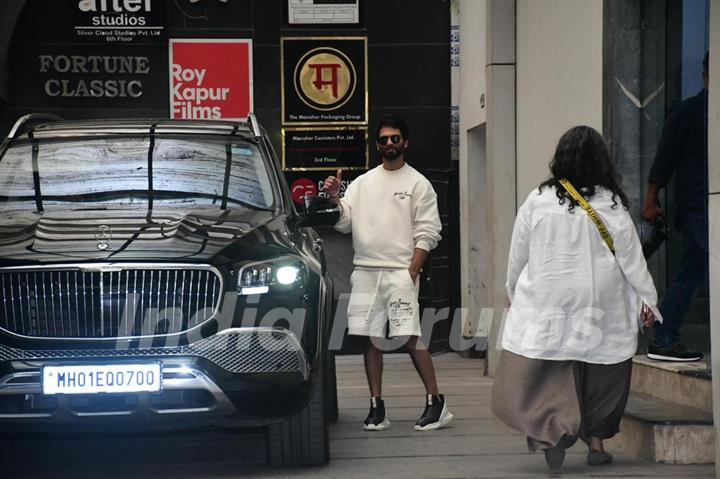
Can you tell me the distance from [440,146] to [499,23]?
4646mm

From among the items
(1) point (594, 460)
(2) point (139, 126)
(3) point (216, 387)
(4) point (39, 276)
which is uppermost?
(2) point (139, 126)

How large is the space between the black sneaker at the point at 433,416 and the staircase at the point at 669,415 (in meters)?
1.17

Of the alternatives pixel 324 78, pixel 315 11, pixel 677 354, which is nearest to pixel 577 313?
pixel 677 354

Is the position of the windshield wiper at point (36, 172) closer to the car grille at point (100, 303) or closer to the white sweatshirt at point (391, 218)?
the car grille at point (100, 303)

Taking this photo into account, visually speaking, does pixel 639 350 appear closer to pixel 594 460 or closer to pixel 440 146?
pixel 594 460

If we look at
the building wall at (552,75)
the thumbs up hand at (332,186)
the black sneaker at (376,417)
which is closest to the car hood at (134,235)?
→ the thumbs up hand at (332,186)

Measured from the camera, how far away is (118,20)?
16906 millimetres

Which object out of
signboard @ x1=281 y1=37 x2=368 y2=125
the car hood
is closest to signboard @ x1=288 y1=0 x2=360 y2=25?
signboard @ x1=281 y1=37 x2=368 y2=125

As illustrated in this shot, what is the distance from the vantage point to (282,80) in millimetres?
17234

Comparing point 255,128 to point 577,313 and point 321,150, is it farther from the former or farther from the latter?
point 321,150

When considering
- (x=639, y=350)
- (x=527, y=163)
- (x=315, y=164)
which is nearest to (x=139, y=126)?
(x=639, y=350)

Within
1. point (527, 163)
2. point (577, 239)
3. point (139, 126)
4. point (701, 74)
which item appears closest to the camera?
point (577, 239)

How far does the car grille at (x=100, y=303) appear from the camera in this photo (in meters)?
6.55

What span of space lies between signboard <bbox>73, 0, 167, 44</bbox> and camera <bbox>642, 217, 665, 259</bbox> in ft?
30.4
